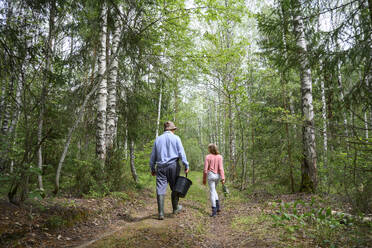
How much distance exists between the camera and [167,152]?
551cm

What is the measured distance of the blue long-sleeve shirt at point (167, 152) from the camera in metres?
5.45

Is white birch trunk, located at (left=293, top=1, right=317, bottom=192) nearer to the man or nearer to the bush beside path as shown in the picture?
the bush beside path

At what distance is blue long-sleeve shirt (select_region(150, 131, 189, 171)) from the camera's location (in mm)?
5445

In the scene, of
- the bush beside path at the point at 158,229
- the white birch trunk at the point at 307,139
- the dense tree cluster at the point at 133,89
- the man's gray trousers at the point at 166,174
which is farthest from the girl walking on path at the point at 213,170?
the white birch trunk at the point at 307,139

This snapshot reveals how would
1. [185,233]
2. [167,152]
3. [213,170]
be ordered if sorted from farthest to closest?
[213,170], [167,152], [185,233]

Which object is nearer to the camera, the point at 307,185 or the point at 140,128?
the point at 307,185

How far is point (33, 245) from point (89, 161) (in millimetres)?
3506

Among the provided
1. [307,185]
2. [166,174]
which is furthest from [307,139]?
[166,174]

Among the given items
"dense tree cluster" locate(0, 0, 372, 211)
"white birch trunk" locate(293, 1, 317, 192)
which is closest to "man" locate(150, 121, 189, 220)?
"dense tree cluster" locate(0, 0, 372, 211)

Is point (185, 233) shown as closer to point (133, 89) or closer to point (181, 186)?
point (181, 186)

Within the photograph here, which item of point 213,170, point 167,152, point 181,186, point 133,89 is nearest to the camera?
point 181,186

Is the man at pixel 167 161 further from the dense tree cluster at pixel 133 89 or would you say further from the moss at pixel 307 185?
the moss at pixel 307 185

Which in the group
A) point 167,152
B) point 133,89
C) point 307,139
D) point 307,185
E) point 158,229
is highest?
point 133,89

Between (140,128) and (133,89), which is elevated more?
(133,89)
